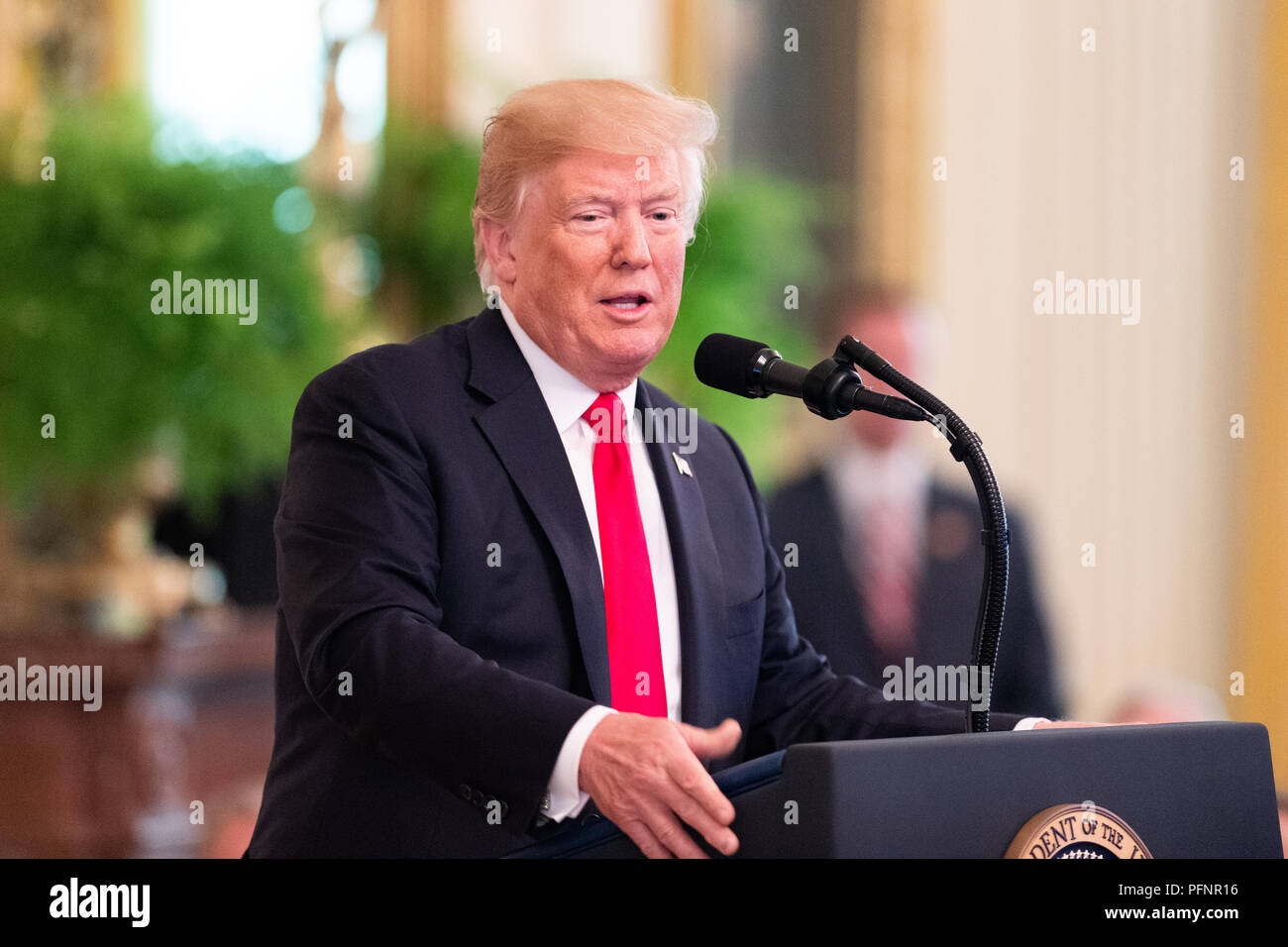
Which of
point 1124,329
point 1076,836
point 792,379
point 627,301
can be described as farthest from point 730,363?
point 1124,329

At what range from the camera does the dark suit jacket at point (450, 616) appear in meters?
1.40

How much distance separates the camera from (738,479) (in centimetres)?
192

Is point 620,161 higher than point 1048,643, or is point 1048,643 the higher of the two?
point 620,161

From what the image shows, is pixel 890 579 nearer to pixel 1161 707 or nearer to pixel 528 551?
pixel 1161 707

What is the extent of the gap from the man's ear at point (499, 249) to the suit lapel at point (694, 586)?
0.87 ft

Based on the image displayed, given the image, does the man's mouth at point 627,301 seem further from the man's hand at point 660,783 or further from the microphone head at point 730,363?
the man's hand at point 660,783

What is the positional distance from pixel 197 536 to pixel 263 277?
1012 mm

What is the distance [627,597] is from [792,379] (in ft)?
1.10

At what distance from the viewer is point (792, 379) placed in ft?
4.88

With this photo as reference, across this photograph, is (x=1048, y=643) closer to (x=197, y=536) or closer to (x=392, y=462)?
(x=392, y=462)

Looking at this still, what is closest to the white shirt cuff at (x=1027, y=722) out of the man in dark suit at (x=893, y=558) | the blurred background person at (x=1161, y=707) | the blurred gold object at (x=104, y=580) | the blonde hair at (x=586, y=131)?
the blonde hair at (x=586, y=131)

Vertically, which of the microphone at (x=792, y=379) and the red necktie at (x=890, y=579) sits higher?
the microphone at (x=792, y=379)

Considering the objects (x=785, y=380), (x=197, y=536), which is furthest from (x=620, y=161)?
(x=197, y=536)
